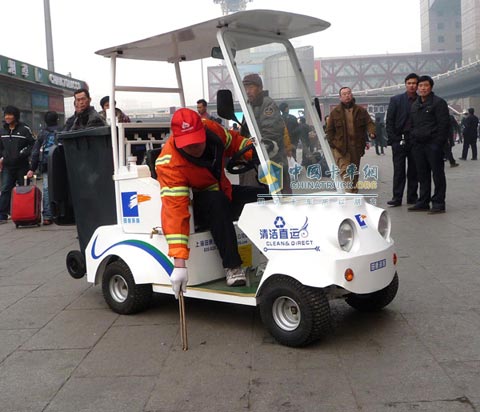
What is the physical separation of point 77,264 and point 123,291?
755 mm

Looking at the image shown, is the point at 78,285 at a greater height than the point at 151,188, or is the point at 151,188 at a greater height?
the point at 151,188

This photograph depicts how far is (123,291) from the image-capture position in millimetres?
4934

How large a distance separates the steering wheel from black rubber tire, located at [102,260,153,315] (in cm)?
117

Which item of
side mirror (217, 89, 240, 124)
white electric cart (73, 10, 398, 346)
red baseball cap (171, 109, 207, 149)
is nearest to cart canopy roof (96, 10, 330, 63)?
white electric cart (73, 10, 398, 346)

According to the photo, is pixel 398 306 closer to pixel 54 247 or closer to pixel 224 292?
pixel 224 292

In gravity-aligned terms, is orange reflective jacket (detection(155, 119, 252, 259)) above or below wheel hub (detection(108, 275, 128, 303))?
above

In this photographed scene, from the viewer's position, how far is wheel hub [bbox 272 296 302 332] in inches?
154

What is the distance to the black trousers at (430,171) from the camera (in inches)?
346

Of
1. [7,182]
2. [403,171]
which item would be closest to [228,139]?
[403,171]

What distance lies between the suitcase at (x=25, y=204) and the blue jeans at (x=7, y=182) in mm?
840

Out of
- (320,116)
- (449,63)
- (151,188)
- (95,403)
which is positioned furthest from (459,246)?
(449,63)

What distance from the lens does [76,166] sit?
5.30m

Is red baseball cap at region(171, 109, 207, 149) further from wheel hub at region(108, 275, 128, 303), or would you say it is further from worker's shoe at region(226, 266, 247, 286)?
wheel hub at region(108, 275, 128, 303)

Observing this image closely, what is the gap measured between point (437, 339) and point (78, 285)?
3558 millimetres
